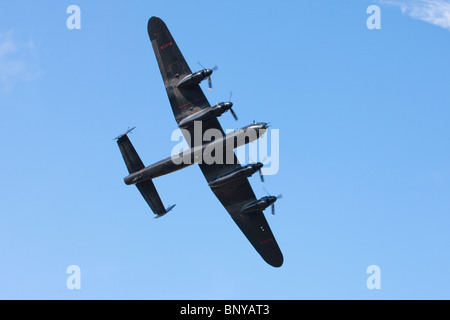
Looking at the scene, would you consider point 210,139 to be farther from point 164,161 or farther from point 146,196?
point 146,196

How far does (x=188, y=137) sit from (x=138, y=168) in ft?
17.2

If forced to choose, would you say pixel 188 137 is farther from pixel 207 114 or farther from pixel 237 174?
pixel 237 174

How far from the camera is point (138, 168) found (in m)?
54.0

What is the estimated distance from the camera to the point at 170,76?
53.2 meters

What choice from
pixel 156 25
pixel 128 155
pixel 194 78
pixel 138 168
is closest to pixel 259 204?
pixel 138 168

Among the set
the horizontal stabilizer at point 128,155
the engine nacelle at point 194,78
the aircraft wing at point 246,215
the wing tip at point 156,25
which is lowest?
the aircraft wing at point 246,215

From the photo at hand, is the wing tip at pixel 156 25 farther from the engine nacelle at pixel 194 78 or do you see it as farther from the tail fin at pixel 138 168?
the tail fin at pixel 138 168

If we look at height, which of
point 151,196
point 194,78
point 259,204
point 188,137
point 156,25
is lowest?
point 259,204

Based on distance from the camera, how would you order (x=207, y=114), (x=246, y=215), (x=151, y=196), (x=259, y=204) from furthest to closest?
(x=246, y=215), (x=259, y=204), (x=151, y=196), (x=207, y=114)

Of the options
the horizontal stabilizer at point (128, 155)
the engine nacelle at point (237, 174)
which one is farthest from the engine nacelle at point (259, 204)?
the horizontal stabilizer at point (128, 155)

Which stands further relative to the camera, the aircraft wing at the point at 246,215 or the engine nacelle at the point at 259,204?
the aircraft wing at the point at 246,215

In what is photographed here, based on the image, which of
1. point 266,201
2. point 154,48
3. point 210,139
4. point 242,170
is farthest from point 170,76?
point 266,201

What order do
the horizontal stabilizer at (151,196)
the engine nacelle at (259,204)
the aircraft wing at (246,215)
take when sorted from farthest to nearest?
the aircraft wing at (246,215)
the engine nacelle at (259,204)
the horizontal stabilizer at (151,196)

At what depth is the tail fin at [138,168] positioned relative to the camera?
177 feet
